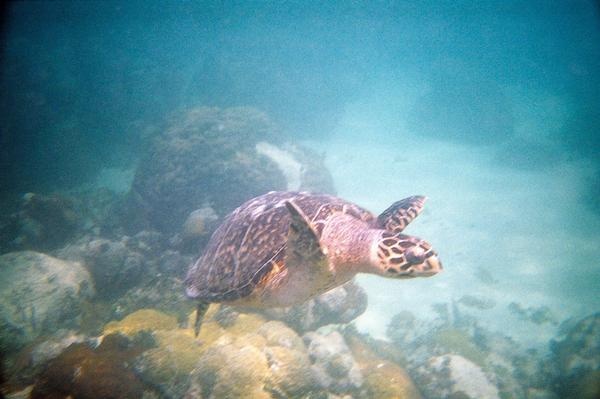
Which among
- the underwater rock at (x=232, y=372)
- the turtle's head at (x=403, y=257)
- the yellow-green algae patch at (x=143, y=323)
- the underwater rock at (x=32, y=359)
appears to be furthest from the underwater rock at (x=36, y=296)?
the turtle's head at (x=403, y=257)

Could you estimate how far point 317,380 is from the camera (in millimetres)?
5633

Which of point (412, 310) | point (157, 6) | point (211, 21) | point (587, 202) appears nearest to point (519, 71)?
point (587, 202)

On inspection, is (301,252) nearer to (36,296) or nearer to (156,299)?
(156,299)

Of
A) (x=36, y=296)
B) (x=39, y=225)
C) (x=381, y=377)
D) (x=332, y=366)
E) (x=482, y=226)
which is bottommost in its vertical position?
(x=381, y=377)

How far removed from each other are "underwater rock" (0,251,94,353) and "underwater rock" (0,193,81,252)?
4.49 metres

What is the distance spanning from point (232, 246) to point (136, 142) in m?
21.9

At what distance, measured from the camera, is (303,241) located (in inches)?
121

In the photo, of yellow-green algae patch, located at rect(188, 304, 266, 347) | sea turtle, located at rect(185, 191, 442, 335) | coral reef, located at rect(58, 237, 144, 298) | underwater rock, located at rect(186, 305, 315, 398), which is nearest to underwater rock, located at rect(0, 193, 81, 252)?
coral reef, located at rect(58, 237, 144, 298)

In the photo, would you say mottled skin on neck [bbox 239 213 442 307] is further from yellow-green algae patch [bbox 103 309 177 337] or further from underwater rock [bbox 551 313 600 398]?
underwater rock [bbox 551 313 600 398]

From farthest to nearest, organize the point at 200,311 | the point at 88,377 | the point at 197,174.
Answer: the point at 197,174, the point at 200,311, the point at 88,377

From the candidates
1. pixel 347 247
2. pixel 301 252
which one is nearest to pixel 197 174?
pixel 347 247

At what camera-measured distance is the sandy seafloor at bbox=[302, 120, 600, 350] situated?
11.8 metres

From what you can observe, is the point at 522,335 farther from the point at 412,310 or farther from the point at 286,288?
the point at 286,288

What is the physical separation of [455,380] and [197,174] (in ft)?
36.2
